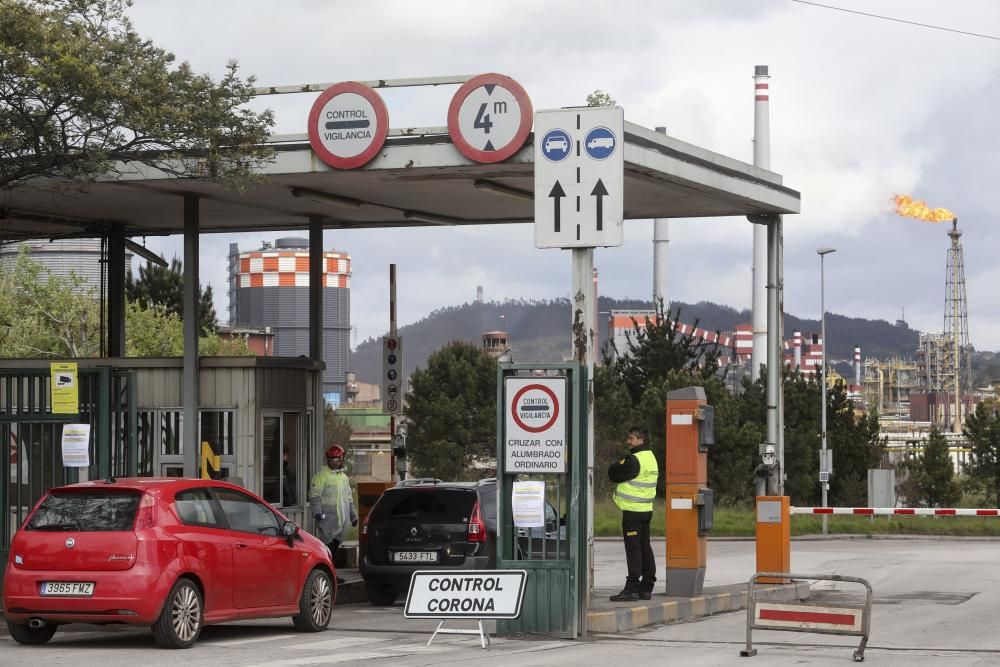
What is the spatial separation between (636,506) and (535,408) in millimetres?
2954

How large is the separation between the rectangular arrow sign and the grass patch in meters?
26.4

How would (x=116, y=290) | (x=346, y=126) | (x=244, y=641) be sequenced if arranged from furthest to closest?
(x=116, y=290) → (x=346, y=126) → (x=244, y=641)

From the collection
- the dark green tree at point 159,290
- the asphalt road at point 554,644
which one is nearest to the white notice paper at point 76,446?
the asphalt road at point 554,644

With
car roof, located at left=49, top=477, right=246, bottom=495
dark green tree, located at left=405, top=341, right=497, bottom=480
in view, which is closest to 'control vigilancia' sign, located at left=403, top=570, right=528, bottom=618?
car roof, located at left=49, top=477, right=246, bottom=495

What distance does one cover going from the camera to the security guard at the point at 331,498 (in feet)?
68.6

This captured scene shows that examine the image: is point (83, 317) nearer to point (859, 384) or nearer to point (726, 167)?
point (726, 167)

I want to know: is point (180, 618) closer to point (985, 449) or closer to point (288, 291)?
point (985, 449)

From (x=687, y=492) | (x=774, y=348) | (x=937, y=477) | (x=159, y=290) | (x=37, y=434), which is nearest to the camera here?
(x=687, y=492)

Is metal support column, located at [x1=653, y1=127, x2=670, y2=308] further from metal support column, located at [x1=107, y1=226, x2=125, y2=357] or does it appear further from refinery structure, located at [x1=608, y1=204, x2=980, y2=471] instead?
metal support column, located at [x1=107, y1=226, x2=125, y2=357]

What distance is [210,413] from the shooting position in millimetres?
21719

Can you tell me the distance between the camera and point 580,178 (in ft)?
49.7

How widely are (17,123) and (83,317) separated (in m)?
44.3

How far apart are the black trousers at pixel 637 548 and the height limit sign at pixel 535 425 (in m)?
2.87

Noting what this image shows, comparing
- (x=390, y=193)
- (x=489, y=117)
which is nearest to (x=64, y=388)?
(x=489, y=117)
